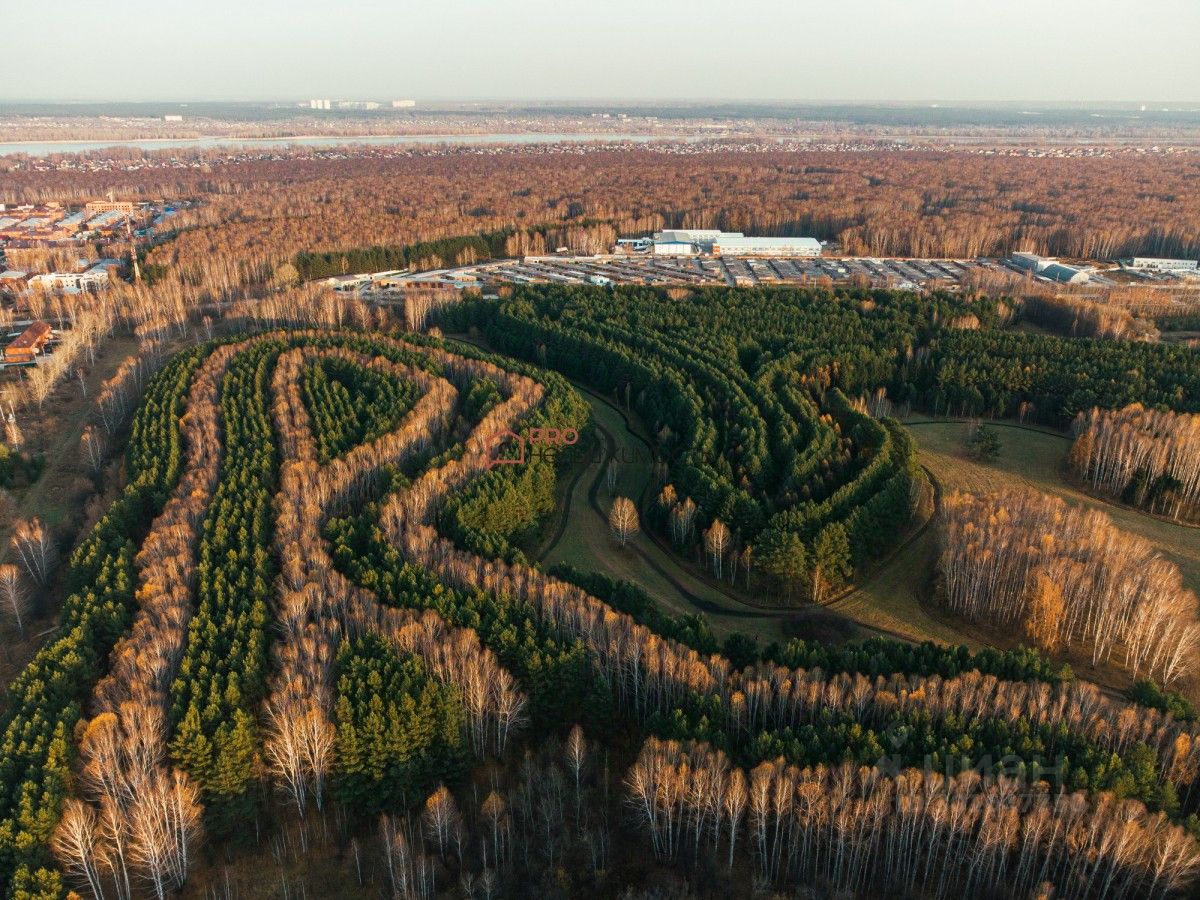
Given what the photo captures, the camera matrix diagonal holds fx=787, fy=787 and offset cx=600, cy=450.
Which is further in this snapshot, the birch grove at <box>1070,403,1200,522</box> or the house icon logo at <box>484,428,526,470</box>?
the house icon logo at <box>484,428,526,470</box>

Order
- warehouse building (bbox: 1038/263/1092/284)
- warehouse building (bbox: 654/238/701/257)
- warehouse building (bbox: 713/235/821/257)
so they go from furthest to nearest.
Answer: warehouse building (bbox: 654/238/701/257)
warehouse building (bbox: 713/235/821/257)
warehouse building (bbox: 1038/263/1092/284)

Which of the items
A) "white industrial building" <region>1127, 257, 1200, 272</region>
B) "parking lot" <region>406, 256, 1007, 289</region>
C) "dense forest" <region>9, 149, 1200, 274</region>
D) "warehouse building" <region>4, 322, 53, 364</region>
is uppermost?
"dense forest" <region>9, 149, 1200, 274</region>

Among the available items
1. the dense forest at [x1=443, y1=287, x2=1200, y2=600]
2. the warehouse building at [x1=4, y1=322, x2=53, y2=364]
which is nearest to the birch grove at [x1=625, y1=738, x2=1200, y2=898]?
the dense forest at [x1=443, y1=287, x2=1200, y2=600]

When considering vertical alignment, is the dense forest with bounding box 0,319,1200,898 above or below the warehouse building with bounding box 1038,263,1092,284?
below

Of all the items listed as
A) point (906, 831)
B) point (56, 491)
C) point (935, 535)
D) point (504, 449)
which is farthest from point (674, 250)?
point (906, 831)

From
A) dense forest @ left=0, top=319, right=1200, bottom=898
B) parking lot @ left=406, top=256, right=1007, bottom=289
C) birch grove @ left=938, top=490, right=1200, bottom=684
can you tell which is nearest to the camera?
dense forest @ left=0, top=319, right=1200, bottom=898

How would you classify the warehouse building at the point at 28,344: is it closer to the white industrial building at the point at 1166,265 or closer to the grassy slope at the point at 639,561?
the grassy slope at the point at 639,561

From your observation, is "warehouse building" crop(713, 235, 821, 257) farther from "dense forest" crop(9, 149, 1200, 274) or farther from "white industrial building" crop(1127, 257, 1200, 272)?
"white industrial building" crop(1127, 257, 1200, 272)
